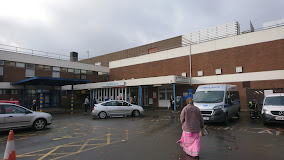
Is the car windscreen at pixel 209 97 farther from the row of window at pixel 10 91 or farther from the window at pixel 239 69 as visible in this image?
the row of window at pixel 10 91

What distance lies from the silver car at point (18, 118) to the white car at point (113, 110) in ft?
15.2

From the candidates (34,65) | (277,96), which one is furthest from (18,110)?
(34,65)

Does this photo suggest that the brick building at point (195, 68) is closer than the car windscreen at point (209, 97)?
No

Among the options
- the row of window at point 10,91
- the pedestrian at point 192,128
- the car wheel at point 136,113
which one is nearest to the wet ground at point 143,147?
the pedestrian at point 192,128

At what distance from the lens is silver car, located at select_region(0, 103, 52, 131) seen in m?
8.41

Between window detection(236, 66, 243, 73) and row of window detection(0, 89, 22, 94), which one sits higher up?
window detection(236, 66, 243, 73)

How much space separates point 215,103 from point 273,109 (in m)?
2.75

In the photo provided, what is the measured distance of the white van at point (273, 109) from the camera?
902 centimetres

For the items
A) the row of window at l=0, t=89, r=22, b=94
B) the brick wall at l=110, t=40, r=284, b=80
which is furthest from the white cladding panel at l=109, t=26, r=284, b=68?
the row of window at l=0, t=89, r=22, b=94

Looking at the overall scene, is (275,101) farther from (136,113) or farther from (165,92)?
(165,92)

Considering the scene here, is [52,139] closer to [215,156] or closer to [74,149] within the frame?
[74,149]

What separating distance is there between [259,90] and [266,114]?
29.4 feet

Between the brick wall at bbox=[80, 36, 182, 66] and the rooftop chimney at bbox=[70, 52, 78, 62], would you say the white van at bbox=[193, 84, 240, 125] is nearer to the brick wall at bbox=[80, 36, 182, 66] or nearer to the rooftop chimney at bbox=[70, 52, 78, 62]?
the brick wall at bbox=[80, 36, 182, 66]

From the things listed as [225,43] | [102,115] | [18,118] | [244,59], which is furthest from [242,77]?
[18,118]
